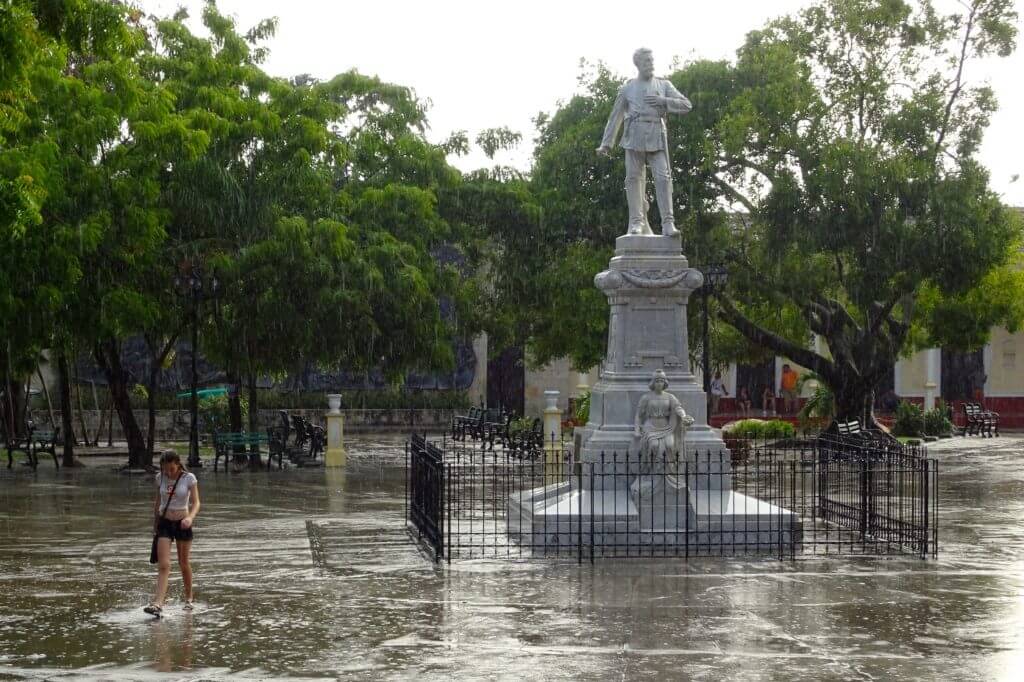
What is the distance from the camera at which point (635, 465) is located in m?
16.2

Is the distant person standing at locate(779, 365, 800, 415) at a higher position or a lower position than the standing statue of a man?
lower

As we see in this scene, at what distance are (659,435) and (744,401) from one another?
4146 cm

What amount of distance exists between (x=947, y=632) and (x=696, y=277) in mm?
6617

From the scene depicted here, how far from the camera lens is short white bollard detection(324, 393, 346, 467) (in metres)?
29.6

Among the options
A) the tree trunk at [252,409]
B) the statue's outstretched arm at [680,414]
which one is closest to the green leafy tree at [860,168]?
the tree trunk at [252,409]

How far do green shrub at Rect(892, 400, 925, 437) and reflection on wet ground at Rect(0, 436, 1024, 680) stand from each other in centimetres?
2197

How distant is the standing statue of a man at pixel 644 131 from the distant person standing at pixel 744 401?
121 feet

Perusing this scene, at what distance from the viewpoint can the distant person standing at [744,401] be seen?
55.7 metres

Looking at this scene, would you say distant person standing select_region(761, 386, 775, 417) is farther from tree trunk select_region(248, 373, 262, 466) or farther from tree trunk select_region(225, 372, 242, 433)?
tree trunk select_region(225, 372, 242, 433)

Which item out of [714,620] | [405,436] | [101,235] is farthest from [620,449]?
[405,436]

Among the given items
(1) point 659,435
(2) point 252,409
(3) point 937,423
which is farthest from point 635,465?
(3) point 937,423

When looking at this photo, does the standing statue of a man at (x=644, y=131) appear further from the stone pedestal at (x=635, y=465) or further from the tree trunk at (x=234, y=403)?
the tree trunk at (x=234, y=403)

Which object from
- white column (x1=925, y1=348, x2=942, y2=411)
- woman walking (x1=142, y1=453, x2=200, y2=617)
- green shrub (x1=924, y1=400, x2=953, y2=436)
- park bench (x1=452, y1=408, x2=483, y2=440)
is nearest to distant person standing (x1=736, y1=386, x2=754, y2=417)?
white column (x1=925, y1=348, x2=942, y2=411)

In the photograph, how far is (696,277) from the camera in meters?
17.1
